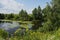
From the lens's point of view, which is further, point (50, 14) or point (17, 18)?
point (17, 18)

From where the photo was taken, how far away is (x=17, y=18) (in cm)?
7600

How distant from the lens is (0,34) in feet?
22.9

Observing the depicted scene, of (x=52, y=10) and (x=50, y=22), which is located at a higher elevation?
(x=52, y=10)

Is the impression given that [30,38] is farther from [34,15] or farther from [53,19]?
[34,15]

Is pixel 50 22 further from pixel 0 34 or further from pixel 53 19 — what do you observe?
pixel 0 34

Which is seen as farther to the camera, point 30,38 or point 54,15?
point 54,15

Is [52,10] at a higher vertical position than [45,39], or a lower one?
higher

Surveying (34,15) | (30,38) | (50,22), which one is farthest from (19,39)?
(34,15)

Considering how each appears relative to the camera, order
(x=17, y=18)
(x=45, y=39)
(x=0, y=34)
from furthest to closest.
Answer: (x=17, y=18)
(x=0, y=34)
(x=45, y=39)

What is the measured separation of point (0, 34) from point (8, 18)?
72904mm

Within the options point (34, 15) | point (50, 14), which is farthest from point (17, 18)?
point (50, 14)

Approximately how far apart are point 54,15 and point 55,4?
1.99m

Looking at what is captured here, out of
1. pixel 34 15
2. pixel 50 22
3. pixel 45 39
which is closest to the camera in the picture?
pixel 45 39

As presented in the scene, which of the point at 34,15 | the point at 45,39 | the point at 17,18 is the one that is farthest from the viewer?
the point at 17,18
